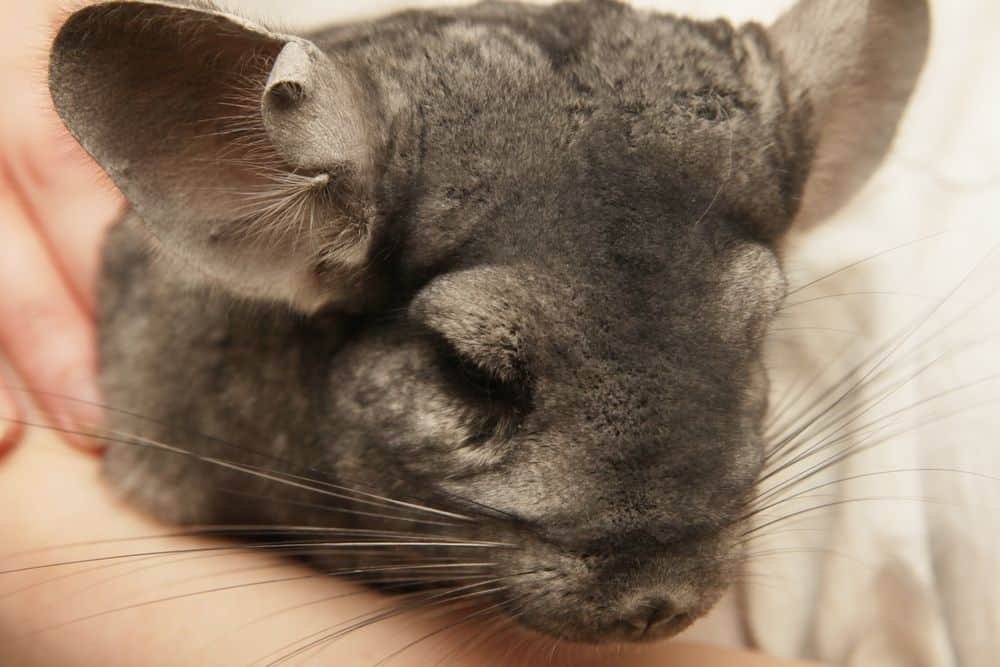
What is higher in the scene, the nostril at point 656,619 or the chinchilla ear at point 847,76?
the chinchilla ear at point 847,76

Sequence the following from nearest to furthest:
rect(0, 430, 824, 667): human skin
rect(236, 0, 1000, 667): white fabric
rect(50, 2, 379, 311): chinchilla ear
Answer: rect(50, 2, 379, 311): chinchilla ear → rect(0, 430, 824, 667): human skin → rect(236, 0, 1000, 667): white fabric

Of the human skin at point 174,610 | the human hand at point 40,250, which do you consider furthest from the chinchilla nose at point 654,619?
the human hand at point 40,250

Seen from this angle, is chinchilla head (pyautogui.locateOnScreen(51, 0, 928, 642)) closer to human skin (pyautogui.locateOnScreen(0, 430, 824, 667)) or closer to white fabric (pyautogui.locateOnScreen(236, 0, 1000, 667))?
human skin (pyautogui.locateOnScreen(0, 430, 824, 667))

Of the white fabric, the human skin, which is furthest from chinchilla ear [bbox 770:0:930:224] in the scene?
the human skin

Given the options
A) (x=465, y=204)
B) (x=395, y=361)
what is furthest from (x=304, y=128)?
(x=395, y=361)

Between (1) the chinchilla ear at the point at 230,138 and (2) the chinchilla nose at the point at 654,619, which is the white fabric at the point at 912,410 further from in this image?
(1) the chinchilla ear at the point at 230,138

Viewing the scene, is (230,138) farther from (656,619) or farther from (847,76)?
(847,76)

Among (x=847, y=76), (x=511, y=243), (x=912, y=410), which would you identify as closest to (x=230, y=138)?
(x=511, y=243)
